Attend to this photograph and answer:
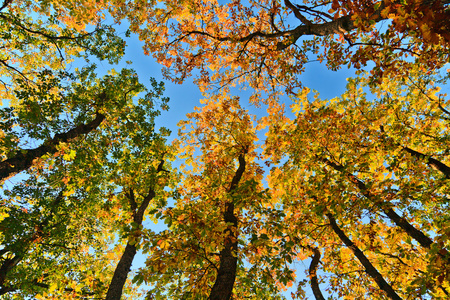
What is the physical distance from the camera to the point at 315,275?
820 centimetres

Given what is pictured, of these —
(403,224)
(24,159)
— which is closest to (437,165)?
(403,224)

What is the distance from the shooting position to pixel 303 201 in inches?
317

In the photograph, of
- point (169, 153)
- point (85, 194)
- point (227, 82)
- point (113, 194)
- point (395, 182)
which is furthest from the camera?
point (169, 153)

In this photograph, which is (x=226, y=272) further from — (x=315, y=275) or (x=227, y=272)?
(x=315, y=275)

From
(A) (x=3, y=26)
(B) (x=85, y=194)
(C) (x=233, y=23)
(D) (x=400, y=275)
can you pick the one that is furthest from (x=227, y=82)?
(D) (x=400, y=275)

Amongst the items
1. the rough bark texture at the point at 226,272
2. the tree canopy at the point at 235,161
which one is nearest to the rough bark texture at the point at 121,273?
the tree canopy at the point at 235,161

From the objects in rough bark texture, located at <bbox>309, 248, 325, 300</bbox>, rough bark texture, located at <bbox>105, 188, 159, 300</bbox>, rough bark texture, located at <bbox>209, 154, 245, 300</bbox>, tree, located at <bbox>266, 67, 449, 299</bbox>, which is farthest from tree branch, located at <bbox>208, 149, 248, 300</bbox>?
rough bark texture, located at <bbox>309, 248, 325, 300</bbox>

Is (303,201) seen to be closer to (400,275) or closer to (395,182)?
(395,182)

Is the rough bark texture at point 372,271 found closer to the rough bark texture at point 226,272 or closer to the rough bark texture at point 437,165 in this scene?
the rough bark texture at point 437,165

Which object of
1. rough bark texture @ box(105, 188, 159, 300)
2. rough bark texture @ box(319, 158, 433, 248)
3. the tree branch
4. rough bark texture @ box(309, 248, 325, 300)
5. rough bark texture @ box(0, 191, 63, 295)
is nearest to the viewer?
the tree branch

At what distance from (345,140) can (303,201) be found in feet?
9.40

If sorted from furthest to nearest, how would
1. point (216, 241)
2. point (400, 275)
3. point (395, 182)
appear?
point (400, 275) → point (395, 182) → point (216, 241)

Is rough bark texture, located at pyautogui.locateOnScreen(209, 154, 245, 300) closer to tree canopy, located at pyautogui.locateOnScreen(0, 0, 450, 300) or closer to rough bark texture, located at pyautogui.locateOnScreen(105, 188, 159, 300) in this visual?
tree canopy, located at pyautogui.locateOnScreen(0, 0, 450, 300)

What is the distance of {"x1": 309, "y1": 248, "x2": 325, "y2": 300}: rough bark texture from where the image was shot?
7.89 metres
